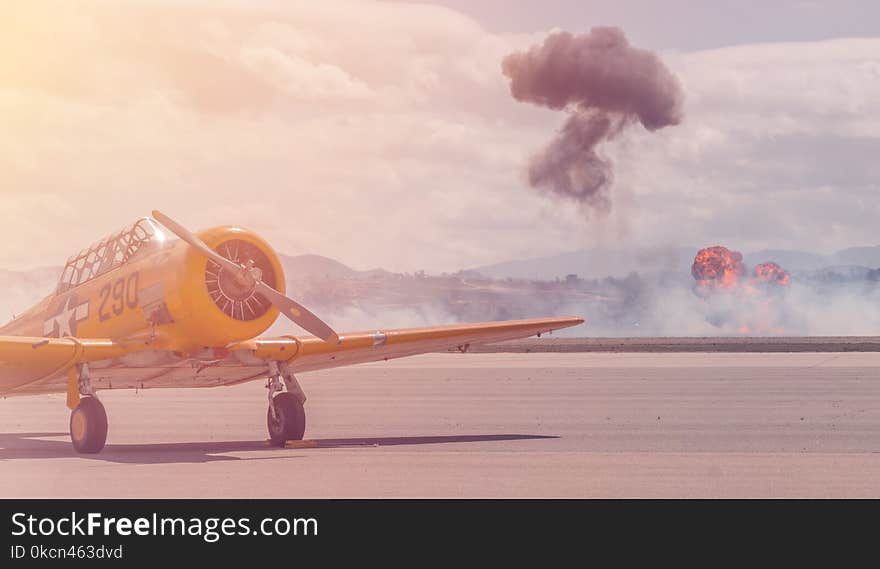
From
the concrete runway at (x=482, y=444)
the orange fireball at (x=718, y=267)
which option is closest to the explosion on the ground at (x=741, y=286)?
the orange fireball at (x=718, y=267)

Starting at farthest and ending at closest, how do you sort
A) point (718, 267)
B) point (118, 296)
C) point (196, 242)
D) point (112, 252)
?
point (718, 267) < point (112, 252) < point (118, 296) < point (196, 242)

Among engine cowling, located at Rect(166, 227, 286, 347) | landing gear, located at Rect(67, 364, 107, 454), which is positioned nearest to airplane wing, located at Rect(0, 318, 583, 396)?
landing gear, located at Rect(67, 364, 107, 454)

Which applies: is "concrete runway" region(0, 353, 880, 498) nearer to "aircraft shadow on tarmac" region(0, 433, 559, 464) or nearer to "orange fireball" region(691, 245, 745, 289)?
"aircraft shadow on tarmac" region(0, 433, 559, 464)

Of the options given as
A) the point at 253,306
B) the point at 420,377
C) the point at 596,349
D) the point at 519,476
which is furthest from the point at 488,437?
the point at 596,349

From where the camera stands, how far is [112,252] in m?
21.8

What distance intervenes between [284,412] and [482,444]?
312cm

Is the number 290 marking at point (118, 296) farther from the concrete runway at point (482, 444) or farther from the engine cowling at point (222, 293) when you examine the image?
the concrete runway at point (482, 444)

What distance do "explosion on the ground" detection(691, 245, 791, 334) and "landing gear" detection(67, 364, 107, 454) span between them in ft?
397

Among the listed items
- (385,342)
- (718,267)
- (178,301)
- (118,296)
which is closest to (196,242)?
(178,301)

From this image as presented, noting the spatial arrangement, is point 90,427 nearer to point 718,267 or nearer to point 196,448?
point 196,448

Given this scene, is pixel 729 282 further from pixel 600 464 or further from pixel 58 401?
pixel 600 464

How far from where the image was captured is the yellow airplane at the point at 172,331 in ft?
65.7

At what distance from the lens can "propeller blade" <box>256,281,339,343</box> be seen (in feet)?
65.7

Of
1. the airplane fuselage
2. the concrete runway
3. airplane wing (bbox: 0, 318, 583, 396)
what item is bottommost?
the concrete runway
